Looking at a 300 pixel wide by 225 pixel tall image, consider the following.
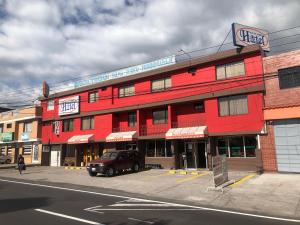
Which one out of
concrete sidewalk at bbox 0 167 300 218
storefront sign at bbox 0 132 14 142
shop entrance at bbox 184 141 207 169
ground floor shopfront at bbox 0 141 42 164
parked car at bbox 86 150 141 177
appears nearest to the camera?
concrete sidewalk at bbox 0 167 300 218

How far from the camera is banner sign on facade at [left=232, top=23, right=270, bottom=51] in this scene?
22922 mm

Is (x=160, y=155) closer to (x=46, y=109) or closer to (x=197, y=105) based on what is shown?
(x=197, y=105)

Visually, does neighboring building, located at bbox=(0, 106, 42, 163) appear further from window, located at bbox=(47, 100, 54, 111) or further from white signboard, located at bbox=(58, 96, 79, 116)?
white signboard, located at bbox=(58, 96, 79, 116)

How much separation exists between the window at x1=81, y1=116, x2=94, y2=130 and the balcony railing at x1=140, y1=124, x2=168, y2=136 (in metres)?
7.19

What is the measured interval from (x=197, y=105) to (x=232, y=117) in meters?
3.91

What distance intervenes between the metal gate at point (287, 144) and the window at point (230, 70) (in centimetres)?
487

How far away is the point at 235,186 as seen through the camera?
16.0 metres

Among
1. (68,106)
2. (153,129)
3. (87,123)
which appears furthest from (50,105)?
(153,129)

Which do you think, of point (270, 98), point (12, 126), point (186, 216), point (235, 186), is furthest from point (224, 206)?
point (12, 126)

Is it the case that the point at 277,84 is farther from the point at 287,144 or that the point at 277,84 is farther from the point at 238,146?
the point at 238,146

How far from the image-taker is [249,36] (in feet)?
77.8

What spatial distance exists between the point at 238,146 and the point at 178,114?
6.43 meters

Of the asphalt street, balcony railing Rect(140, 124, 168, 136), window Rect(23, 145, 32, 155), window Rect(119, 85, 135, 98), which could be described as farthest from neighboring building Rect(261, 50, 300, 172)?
window Rect(23, 145, 32, 155)

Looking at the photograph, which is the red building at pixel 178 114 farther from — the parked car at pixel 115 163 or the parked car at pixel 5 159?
the parked car at pixel 5 159
